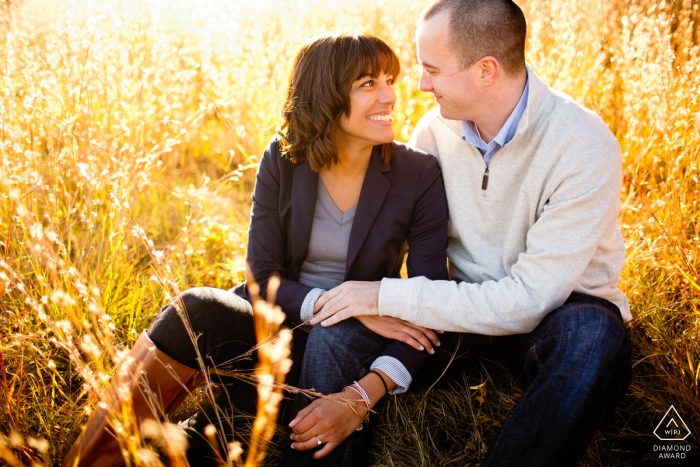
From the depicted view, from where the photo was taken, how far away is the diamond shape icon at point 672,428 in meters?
1.93

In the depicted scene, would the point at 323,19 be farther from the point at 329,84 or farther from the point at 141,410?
the point at 141,410

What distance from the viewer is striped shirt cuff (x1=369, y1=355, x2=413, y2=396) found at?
77.8 inches

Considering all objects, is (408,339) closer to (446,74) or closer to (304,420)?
(304,420)

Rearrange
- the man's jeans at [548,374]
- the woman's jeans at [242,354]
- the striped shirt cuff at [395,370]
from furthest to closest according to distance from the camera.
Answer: the striped shirt cuff at [395,370] → the woman's jeans at [242,354] → the man's jeans at [548,374]

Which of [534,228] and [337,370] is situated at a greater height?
[534,228]

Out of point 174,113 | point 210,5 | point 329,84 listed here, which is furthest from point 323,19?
point 329,84

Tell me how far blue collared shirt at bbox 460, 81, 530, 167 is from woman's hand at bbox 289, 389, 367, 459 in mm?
1024

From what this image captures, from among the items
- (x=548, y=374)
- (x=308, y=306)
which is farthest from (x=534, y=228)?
(x=308, y=306)

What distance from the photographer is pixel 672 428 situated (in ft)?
6.42

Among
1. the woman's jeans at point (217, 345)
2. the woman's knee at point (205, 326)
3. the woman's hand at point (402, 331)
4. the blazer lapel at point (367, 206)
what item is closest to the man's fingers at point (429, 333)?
the woman's hand at point (402, 331)

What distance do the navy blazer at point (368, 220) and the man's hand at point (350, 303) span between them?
0.44ft

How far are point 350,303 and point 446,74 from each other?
3.00 feet

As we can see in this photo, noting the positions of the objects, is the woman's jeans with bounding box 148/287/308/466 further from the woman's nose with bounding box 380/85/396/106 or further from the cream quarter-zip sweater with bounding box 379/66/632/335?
the woman's nose with bounding box 380/85/396/106

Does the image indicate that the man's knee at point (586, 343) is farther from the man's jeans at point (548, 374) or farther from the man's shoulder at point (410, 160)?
the man's shoulder at point (410, 160)
